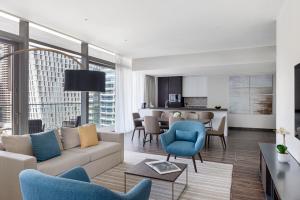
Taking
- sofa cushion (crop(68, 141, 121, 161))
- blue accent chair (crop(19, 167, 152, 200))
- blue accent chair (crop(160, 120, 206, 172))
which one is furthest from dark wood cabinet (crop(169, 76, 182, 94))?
blue accent chair (crop(19, 167, 152, 200))

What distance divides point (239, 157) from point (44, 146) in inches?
153

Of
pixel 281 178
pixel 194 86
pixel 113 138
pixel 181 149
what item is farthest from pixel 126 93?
pixel 281 178

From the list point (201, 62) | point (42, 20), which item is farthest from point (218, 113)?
point (42, 20)

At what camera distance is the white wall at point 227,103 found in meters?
8.11

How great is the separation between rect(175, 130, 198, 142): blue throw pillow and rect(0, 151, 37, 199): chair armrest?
104 inches

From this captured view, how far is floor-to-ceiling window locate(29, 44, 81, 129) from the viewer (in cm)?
445

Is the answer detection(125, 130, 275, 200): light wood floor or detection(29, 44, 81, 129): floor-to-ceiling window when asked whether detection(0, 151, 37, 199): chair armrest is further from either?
detection(125, 130, 275, 200): light wood floor

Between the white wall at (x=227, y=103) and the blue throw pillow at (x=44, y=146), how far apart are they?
23.2 feet

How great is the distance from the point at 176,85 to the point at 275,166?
735cm

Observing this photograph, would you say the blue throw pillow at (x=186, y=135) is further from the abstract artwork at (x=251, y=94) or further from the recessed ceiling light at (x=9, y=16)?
the abstract artwork at (x=251, y=94)

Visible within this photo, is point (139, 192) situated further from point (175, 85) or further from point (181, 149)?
point (175, 85)

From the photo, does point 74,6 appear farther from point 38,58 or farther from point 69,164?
point 69,164

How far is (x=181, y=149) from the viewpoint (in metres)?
3.68

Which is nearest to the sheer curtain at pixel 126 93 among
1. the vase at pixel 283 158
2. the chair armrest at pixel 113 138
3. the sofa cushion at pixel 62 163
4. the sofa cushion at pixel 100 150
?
the chair armrest at pixel 113 138
